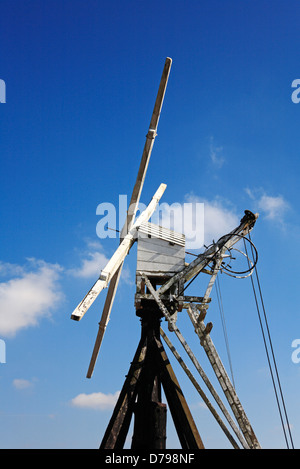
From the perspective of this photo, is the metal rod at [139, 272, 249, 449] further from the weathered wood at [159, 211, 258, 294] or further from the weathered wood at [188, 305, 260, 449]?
the weathered wood at [159, 211, 258, 294]

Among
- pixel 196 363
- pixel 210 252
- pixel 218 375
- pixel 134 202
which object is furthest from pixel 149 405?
pixel 134 202

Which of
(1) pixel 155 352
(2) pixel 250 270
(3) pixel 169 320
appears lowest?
(1) pixel 155 352

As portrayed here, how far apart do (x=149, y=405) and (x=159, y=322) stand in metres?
2.06

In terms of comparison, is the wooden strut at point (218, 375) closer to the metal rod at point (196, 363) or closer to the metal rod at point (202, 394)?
the metal rod at point (196, 363)

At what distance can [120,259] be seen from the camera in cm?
1056

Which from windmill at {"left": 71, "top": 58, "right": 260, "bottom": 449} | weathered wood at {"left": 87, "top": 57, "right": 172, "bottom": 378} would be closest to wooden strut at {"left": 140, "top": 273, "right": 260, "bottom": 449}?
windmill at {"left": 71, "top": 58, "right": 260, "bottom": 449}

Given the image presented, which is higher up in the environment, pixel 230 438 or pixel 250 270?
pixel 250 270

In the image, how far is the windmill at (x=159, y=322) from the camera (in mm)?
8312

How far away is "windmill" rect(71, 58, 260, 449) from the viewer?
8.31 m

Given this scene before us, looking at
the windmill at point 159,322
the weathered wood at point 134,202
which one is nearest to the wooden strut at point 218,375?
the windmill at point 159,322
